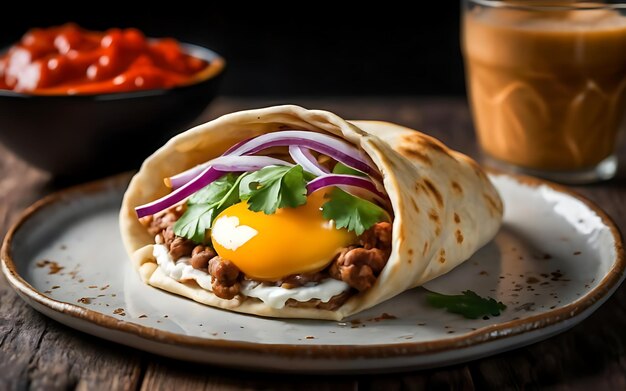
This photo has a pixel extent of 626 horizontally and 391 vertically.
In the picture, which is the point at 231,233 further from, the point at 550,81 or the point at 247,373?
the point at 550,81

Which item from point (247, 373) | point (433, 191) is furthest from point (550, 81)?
point (247, 373)

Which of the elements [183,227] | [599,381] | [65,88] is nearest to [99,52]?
[65,88]

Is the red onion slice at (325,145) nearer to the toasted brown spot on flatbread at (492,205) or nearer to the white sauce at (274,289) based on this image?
the white sauce at (274,289)

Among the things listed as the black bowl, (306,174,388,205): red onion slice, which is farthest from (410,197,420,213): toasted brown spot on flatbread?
the black bowl

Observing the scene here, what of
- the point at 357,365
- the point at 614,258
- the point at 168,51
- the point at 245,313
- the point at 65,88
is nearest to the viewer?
the point at 357,365

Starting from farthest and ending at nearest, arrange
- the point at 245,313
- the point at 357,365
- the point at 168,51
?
the point at 168,51, the point at 245,313, the point at 357,365

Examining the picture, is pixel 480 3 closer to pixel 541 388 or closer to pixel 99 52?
pixel 99 52
